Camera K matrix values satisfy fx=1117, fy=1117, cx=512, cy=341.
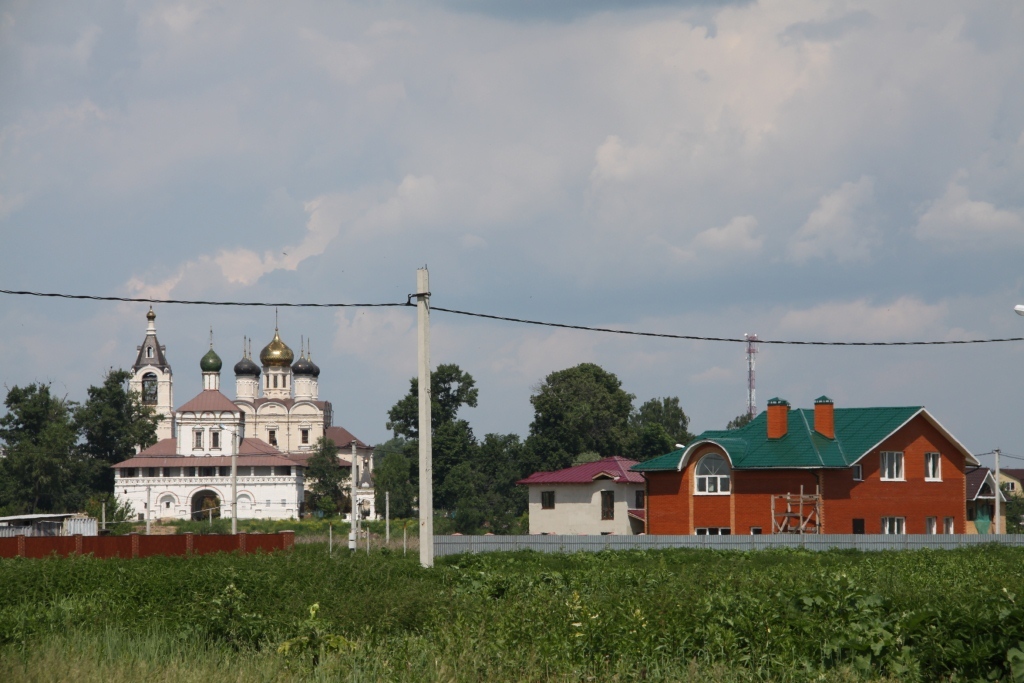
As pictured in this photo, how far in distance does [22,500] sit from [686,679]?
325 ft

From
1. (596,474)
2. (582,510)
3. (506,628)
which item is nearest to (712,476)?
(596,474)

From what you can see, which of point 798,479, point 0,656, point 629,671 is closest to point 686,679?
point 629,671

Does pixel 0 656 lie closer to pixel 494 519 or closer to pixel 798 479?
pixel 798 479

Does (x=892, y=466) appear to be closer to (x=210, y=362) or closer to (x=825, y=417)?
(x=825, y=417)

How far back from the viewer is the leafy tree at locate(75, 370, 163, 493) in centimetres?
10725

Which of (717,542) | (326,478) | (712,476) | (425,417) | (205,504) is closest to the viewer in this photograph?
(425,417)

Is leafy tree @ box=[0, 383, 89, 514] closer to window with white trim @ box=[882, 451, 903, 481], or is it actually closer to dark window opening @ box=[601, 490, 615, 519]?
dark window opening @ box=[601, 490, 615, 519]

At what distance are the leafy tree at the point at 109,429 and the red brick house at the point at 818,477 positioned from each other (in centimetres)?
7664

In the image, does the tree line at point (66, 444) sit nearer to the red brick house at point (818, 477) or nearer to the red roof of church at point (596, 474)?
the red roof of church at point (596, 474)

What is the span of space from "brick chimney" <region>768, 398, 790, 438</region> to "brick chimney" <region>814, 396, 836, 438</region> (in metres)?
1.14

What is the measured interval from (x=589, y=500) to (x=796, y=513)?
707 inches

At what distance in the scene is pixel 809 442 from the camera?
4231 cm

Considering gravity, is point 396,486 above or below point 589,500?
below

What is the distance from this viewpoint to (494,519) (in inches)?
3447
